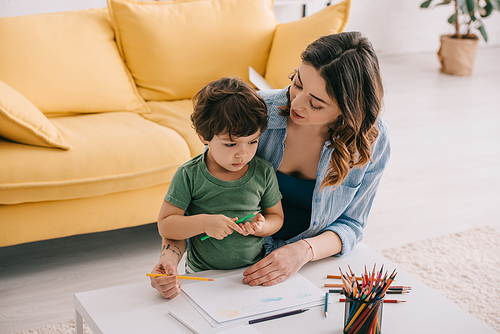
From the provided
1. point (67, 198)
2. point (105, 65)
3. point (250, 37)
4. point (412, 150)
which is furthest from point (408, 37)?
point (67, 198)

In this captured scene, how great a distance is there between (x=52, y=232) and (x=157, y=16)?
1.09m

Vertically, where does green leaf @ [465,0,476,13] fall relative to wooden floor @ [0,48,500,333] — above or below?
above

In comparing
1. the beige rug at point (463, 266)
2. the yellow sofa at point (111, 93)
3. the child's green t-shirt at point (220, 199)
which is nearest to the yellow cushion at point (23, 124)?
the yellow sofa at point (111, 93)

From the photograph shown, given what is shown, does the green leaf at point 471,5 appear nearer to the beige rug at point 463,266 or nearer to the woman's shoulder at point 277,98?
the beige rug at point 463,266

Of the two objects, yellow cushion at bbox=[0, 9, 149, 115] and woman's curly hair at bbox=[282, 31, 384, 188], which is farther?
yellow cushion at bbox=[0, 9, 149, 115]

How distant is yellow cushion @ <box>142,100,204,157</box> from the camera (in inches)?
76.6

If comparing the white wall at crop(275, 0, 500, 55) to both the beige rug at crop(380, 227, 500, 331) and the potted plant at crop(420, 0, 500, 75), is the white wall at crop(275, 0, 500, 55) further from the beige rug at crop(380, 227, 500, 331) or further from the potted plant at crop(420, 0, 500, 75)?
the beige rug at crop(380, 227, 500, 331)

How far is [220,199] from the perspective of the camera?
3.59ft

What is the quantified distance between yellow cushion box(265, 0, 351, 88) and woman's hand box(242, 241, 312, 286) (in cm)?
131

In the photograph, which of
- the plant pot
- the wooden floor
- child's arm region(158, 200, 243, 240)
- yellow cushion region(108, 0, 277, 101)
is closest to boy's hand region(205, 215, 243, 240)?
child's arm region(158, 200, 243, 240)

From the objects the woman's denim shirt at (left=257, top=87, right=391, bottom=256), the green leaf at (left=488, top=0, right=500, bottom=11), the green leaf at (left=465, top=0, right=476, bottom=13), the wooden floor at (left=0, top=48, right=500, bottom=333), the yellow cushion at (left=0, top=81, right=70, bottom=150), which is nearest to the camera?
the woman's denim shirt at (left=257, top=87, right=391, bottom=256)

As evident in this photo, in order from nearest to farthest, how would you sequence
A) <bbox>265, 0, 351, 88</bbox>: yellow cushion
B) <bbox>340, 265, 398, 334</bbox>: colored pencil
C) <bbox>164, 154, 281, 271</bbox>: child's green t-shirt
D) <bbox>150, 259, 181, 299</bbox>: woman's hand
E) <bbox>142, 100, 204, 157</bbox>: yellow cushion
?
<bbox>340, 265, 398, 334</bbox>: colored pencil < <bbox>150, 259, 181, 299</bbox>: woman's hand < <bbox>164, 154, 281, 271</bbox>: child's green t-shirt < <bbox>142, 100, 204, 157</bbox>: yellow cushion < <bbox>265, 0, 351, 88</bbox>: yellow cushion

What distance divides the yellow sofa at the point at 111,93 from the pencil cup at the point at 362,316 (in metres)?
1.11

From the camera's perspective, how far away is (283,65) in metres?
2.32
